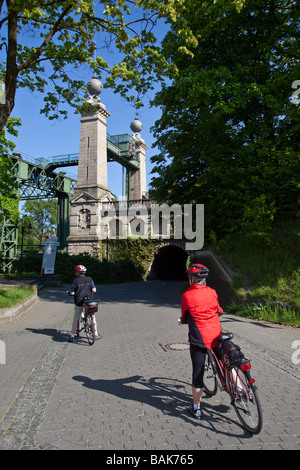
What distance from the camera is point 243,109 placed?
13008 millimetres

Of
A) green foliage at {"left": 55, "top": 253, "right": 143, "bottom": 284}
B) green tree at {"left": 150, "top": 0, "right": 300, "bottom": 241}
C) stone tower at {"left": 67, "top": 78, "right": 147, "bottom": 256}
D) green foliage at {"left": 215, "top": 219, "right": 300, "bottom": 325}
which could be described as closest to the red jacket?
green foliage at {"left": 215, "top": 219, "right": 300, "bottom": 325}

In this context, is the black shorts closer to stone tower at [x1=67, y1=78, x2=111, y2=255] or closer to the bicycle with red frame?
the bicycle with red frame

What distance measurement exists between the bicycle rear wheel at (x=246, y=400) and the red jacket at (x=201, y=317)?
1.36ft

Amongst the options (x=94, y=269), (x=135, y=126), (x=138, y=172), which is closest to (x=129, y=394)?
(x=94, y=269)

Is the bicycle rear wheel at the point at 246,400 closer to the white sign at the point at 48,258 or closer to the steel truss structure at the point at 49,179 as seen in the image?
the white sign at the point at 48,258

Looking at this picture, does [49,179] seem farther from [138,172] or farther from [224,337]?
[224,337]

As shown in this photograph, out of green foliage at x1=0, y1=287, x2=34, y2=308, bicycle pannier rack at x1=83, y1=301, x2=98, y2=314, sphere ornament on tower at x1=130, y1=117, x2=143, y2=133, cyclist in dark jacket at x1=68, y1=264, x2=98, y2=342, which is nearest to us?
bicycle pannier rack at x1=83, y1=301, x2=98, y2=314

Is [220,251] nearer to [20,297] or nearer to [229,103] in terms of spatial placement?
[229,103]

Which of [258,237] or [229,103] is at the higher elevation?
[229,103]

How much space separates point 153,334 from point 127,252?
65.9 feet

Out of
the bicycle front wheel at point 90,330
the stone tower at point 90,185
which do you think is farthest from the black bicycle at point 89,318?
the stone tower at point 90,185

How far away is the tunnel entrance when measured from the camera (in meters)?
32.1
